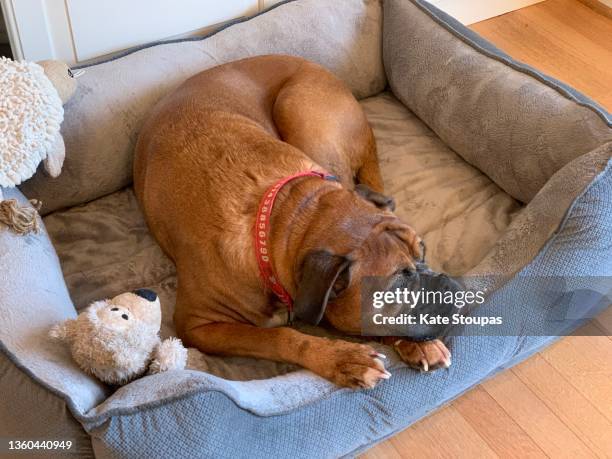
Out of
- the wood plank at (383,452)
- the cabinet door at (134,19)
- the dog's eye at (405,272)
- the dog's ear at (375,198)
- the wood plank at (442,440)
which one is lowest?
the wood plank at (383,452)

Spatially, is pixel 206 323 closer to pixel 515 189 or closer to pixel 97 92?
pixel 97 92

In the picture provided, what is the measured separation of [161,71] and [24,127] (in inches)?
26.6

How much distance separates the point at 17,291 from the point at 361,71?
5.86 feet

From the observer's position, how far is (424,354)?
1907 millimetres

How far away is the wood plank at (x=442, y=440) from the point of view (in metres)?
2.08

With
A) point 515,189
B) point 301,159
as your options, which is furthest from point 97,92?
point 515,189

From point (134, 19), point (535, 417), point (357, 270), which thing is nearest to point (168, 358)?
point (357, 270)

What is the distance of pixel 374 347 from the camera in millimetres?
1959

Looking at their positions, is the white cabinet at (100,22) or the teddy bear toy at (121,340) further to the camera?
the white cabinet at (100,22)

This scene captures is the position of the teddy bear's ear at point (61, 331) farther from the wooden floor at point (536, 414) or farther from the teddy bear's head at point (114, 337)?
the wooden floor at point (536, 414)

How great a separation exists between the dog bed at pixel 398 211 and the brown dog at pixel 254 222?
92mm

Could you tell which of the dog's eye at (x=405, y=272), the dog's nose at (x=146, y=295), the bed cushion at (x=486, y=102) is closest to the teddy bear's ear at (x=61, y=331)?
the dog's nose at (x=146, y=295)

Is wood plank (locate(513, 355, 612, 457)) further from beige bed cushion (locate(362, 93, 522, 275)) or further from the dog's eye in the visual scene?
Result: the dog's eye

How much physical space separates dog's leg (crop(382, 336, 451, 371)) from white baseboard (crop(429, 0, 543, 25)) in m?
2.32
